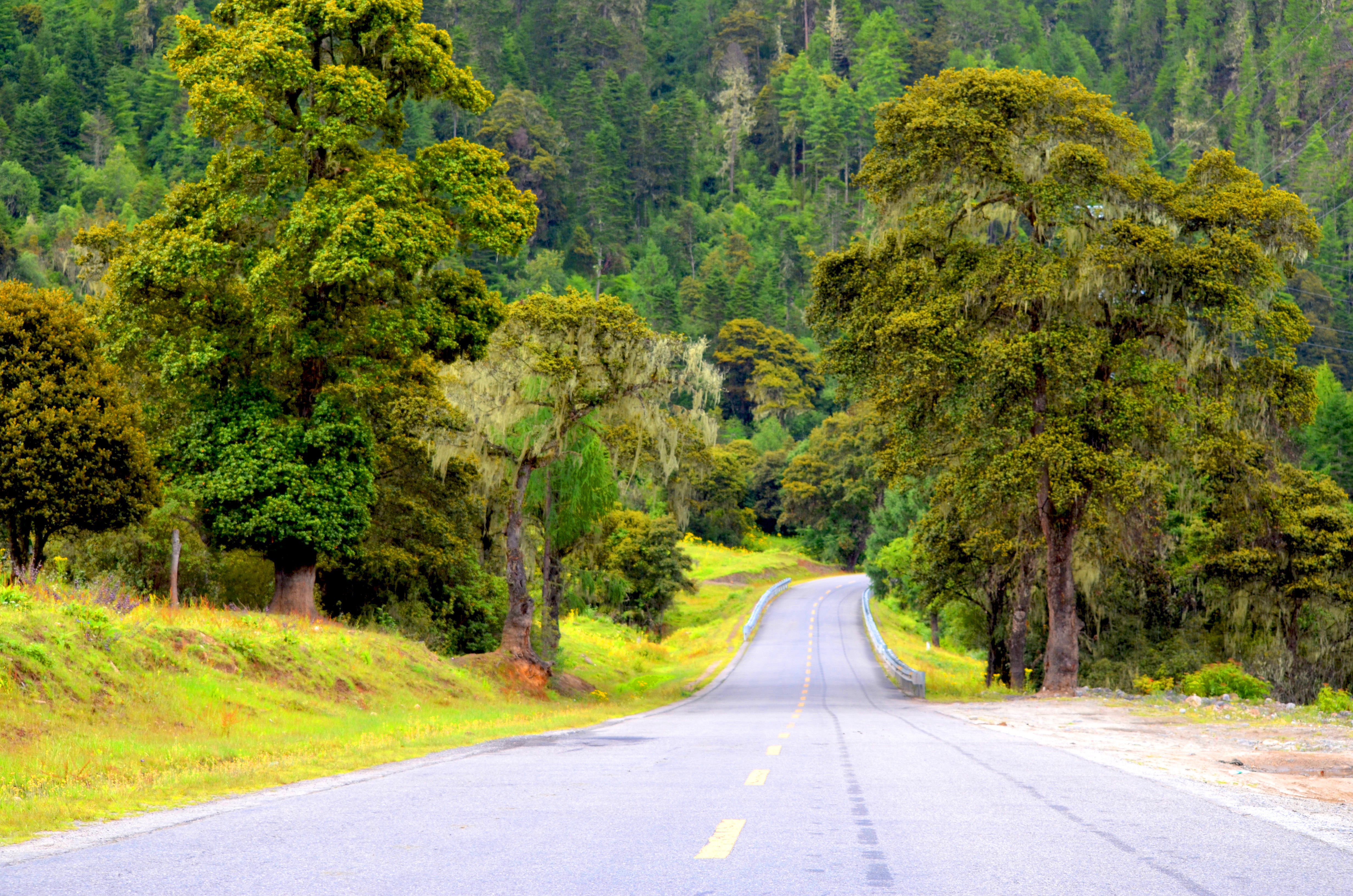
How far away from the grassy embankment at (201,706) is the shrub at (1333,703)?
14301 millimetres

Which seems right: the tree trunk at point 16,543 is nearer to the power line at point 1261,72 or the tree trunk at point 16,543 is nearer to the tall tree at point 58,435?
the tall tree at point 58,435

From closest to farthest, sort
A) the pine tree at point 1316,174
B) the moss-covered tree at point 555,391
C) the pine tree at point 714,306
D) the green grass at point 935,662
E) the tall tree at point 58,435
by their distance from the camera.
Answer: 1. the tall tree at point 58,435
2. the moss-covered tree at point 555,391
3. the green grass at point 935,662
4. the pine tree at point 1316,174
5. the pine tree at point 714,306

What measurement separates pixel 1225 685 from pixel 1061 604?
4.22 metres

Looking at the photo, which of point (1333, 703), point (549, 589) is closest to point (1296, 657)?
point (1333, 703)

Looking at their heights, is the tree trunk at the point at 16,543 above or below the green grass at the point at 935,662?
above

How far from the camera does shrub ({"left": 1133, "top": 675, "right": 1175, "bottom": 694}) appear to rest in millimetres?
26219

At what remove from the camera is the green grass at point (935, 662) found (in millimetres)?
31578

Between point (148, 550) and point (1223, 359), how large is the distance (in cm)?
2698

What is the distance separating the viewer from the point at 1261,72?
14400 cm

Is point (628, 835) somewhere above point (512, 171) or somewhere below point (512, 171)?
below

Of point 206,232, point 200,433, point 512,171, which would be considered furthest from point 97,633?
point 512,171

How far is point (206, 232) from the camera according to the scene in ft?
80.3

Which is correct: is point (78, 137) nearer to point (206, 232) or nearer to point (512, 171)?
point (512, 171)

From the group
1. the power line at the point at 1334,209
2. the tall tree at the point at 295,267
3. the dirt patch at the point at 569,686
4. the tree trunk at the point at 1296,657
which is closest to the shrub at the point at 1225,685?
the tree trunk at the point at 1296,657
